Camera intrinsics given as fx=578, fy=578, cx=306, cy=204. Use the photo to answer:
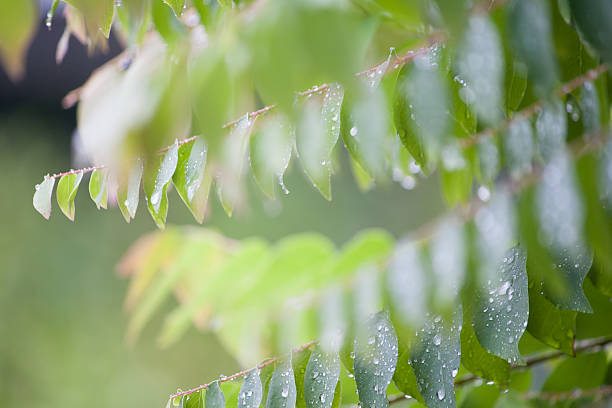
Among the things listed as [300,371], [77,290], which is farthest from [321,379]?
[77,290]

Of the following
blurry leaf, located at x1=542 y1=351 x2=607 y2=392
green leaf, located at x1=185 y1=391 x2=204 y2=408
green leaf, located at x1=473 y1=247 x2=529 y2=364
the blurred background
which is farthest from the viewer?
the blurred background

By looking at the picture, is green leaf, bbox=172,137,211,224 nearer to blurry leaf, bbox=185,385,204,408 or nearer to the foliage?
the foliage

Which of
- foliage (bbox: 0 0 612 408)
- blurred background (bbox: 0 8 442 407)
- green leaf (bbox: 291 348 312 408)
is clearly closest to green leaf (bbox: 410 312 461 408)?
foliage (bbox: 0 0 612 408)

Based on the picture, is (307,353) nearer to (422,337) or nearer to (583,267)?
(422,337)

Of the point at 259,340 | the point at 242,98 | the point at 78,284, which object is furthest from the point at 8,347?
the point at 242,98

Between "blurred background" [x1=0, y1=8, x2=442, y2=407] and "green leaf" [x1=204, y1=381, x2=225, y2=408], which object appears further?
"blurred background" [x1=0, y1=8, x2=442, y2=407]

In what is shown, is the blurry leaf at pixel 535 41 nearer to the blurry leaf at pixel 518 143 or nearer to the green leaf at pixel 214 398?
the blurry leaf at pixel 518 143
